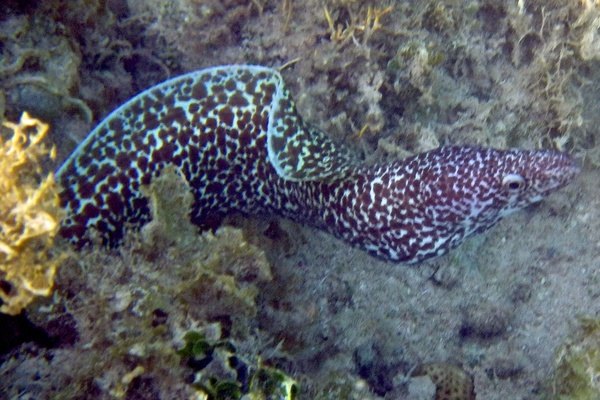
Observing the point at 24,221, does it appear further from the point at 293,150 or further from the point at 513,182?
the point at 513,182

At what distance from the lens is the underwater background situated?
310cm

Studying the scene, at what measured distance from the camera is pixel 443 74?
4.79m

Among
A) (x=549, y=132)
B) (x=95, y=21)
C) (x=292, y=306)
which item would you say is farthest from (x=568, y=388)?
(x=95, y=21)

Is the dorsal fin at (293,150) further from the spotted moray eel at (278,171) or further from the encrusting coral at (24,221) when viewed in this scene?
the encrusting coral at (24,221)

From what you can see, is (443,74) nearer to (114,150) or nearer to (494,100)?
(494,100)

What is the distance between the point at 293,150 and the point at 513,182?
1.75 meters

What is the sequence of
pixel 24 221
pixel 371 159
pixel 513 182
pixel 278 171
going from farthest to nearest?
pixel 371 159
pixel 278 171
pixel 513 182
pixel 24 221

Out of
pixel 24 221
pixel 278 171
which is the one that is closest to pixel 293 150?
pixel 278 171

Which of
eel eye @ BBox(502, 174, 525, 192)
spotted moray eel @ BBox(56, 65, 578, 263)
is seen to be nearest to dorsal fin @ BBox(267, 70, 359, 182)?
spotted moray eel @ BBox(56, 65, 578, 263)

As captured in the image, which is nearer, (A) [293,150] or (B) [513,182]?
(B) [513,182]

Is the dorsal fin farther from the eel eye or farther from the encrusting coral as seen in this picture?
the encrusting coral

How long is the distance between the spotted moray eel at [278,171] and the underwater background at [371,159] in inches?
20.3

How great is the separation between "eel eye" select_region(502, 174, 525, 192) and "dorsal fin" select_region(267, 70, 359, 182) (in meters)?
1.23

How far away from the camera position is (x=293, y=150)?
3.85 m
